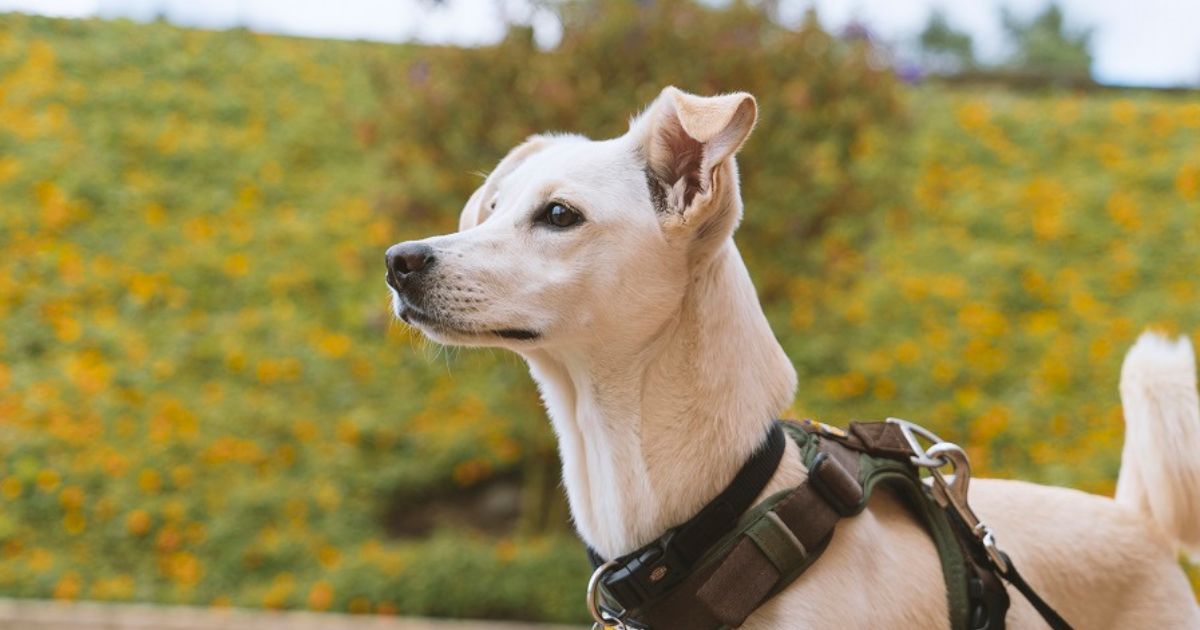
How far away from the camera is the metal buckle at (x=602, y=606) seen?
5.98 feet

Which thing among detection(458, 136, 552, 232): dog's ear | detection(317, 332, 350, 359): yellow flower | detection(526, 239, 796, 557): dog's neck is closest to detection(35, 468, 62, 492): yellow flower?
detection(317, 332, 350, 359): yellow flower

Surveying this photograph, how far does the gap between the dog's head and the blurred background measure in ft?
7.51

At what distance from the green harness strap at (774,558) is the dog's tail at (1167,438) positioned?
58 centimetres

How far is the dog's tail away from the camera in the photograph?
7.16ft

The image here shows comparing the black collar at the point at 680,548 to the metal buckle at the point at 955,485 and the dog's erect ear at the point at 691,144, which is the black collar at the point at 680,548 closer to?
the metal buckle at the point at 955,485

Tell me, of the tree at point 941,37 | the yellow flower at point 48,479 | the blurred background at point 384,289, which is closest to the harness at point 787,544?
the blurred background at point 384,289

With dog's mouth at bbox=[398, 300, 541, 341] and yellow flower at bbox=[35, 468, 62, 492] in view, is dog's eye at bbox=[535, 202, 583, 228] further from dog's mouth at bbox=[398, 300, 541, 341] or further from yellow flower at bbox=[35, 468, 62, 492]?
yellow flower at bbox=[35, 468, 62, 492]

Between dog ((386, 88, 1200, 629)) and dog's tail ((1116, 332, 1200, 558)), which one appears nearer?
dog ((386, 88, 1200, 629))

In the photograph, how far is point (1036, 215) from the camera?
26.1ft

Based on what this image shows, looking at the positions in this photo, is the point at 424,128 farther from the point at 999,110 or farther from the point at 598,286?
the point at 999,110

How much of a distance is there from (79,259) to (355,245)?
1.92m

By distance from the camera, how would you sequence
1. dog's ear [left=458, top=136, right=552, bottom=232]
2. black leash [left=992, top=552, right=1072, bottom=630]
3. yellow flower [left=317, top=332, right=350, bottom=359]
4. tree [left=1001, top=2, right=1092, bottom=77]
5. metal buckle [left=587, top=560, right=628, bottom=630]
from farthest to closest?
tree [left=1001, top=2, right=1092, bottom=77], yellow flower [left=317, top=332, right=350, bottom=359], dog's ear [left=458, top=136, right=552, bottom=232], black leash [left=992, top=552, right=1072, bottom=630], metal buckle [left=587, top=560, right=628, bottom=630]

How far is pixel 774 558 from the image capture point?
1.73 m

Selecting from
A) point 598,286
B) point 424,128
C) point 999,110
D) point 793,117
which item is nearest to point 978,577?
point 598,286
